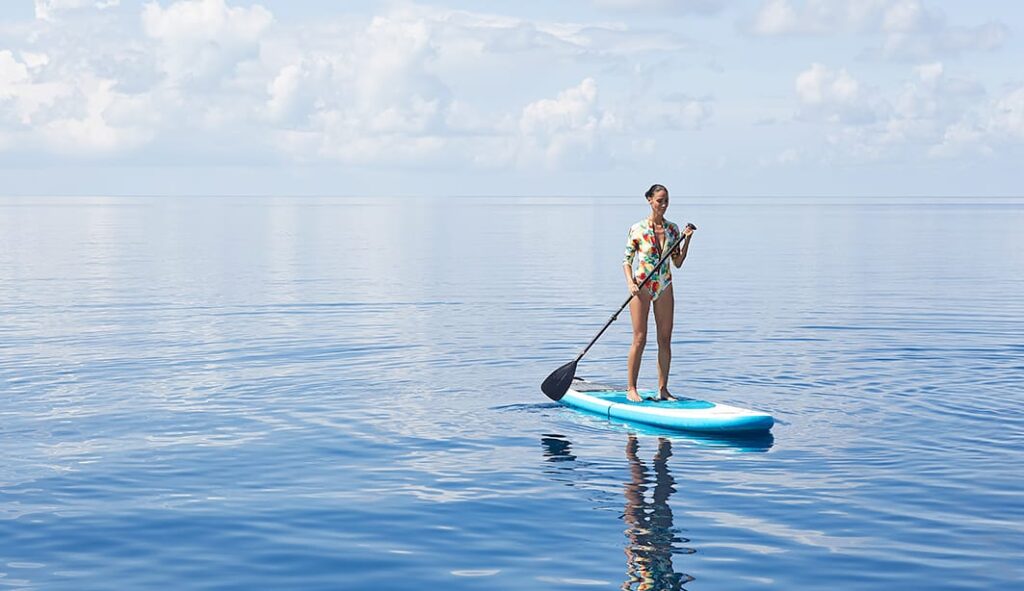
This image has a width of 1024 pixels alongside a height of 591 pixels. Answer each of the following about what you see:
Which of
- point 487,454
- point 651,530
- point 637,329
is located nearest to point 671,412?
point 637,329

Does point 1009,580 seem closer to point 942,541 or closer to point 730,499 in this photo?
point 942,541

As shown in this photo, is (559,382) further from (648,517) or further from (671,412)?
(648,517)

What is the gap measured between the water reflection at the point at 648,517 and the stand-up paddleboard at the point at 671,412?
16.9 inches

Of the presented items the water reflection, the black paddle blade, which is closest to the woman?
the black paddle blade

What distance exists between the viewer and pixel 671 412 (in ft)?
44.3

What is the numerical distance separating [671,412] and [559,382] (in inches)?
79.8

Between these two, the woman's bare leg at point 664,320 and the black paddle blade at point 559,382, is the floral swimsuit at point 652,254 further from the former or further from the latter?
A: the black paddle blade at point 559,382

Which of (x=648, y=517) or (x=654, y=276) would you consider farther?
(x=654, y=276)

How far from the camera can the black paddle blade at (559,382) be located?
1491cm

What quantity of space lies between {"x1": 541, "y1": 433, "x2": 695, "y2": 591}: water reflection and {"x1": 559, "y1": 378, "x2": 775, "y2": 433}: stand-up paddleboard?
1.41 ft

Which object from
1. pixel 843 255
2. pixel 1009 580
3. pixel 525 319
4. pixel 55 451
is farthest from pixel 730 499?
pixel 843 255

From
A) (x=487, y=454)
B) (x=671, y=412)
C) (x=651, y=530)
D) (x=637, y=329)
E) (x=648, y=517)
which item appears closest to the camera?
(x=651, y=530)

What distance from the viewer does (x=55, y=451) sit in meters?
12.5

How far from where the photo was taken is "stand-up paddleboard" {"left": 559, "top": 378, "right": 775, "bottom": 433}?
12930mm
